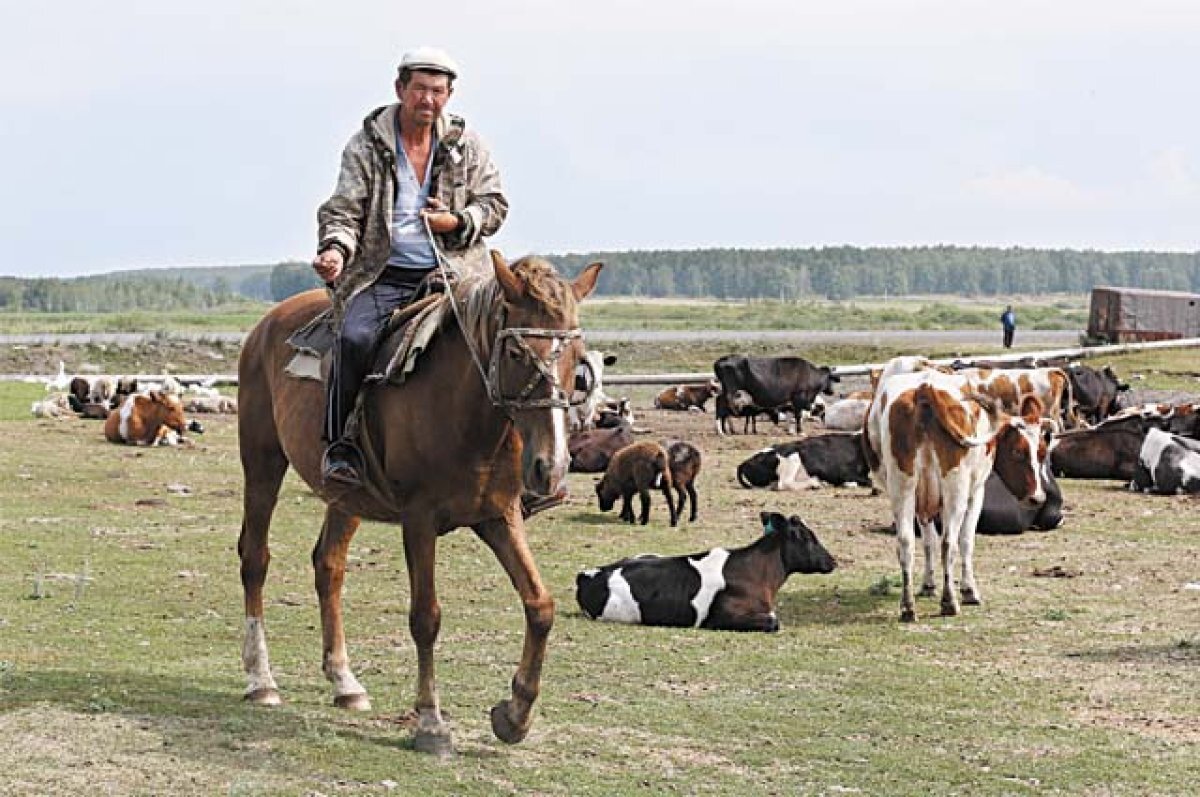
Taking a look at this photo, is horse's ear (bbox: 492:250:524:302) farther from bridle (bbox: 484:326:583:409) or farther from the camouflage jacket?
the camouflage jacket

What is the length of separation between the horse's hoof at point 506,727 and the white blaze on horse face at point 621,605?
4372mm

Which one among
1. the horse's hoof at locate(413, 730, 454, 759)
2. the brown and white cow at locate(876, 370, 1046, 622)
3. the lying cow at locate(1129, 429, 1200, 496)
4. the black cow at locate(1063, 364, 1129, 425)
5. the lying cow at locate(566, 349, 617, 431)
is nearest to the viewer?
the lying cow at locate(566, 349, 617, 431)

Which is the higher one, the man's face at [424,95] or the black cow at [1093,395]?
the man's face at [424,95]

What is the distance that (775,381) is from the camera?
33.2 meters

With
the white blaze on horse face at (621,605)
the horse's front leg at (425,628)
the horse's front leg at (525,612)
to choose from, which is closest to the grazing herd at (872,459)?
the white blaze on horse face at (621,605)

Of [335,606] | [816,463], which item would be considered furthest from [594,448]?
[335,606]

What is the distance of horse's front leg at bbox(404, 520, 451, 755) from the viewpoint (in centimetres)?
893

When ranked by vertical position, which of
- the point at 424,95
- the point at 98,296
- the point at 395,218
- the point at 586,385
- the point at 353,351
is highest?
the point at 424,95

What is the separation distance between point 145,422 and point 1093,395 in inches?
663

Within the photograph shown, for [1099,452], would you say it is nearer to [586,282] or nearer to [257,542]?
[257,542]

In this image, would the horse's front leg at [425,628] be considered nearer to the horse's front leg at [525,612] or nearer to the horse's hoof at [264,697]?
the horse's front leg at [525,612]

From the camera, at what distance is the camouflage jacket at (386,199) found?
941 centimetres

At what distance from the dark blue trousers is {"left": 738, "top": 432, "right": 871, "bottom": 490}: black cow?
1421 cm

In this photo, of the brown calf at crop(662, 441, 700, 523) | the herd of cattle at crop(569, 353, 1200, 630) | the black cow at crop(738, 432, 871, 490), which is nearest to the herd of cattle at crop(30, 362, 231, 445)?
the black cow at crop(738, 432, 871, 490)
